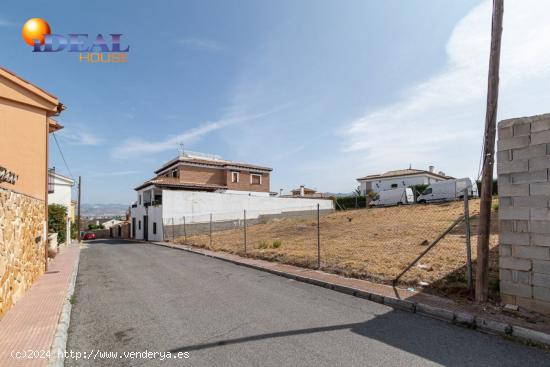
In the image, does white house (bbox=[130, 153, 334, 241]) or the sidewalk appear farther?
white house (bbox=[130, 153, 334, 241])

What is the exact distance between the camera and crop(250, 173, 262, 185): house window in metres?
43.4

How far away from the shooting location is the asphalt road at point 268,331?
414cm

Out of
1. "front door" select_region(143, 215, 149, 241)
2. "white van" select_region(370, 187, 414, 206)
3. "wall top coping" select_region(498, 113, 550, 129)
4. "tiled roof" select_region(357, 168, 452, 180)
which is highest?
"tiled roof" select_region(357, 168, 452, 180)

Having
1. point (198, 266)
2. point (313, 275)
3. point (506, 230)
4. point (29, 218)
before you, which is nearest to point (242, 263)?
point (198, 266)

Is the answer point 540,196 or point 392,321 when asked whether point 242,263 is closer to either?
point 392,321

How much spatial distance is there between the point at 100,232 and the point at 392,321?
57.2 m

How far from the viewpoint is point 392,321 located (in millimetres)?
5566

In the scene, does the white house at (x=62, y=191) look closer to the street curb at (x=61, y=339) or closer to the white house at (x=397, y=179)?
the street curb at (x=61, y=339)

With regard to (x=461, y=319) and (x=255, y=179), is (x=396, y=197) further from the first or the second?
(x=461, y=319)

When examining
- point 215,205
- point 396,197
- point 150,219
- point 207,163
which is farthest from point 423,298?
point 207,163

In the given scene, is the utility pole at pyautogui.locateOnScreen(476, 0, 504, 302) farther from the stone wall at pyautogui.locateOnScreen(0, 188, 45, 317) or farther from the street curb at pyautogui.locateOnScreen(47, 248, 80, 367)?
the stone wall at pyautogui.locateOnScreen(0, 188, 45, 317)

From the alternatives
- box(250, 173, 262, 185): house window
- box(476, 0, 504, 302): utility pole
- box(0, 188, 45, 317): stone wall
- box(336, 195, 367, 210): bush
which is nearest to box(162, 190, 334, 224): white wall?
box(250, 173, 262, 185): house window

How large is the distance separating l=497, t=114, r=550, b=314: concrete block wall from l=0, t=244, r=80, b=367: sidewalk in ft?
24.4

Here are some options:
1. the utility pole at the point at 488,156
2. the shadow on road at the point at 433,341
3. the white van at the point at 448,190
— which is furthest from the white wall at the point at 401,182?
the shadow on road at the point at 433,341
